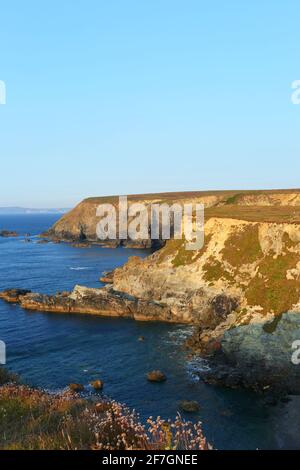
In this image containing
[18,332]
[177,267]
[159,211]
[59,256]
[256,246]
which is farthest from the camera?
[159,211]

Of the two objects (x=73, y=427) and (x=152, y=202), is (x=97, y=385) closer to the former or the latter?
(x=73, y=427)

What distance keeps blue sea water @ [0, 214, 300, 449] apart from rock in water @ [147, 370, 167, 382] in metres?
0.64

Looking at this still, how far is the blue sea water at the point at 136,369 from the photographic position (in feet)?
116

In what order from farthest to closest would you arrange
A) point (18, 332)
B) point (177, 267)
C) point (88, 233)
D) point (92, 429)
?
point (88, 233) < point (177, 267) < point (18, 332) < point (92, 429)

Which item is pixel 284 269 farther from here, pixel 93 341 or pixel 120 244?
pixel 120 244

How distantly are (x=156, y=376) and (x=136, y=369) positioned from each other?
386cm

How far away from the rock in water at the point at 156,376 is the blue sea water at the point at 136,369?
64 centimetres

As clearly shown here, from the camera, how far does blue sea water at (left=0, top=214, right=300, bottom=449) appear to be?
35219mm

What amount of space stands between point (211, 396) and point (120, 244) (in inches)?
4981

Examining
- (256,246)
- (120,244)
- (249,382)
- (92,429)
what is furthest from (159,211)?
(92,429)

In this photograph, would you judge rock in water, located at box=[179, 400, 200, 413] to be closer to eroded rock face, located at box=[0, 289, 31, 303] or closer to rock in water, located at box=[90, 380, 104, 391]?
rock in water, located at box=[90, 380, 104, 391]

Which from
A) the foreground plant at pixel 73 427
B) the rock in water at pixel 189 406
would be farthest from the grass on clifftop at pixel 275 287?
the foreground plant at pixel 73 427

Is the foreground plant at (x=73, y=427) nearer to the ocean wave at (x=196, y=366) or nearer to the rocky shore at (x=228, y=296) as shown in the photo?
the ocean wave at (x=196, y=366)

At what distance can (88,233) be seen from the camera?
611ft
